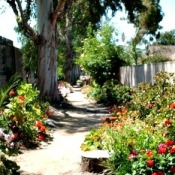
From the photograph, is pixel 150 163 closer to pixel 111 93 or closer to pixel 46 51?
pixel 46 51

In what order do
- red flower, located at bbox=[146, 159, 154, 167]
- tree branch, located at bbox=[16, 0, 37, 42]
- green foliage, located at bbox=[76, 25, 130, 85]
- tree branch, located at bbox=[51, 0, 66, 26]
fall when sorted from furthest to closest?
1. green foliage, located at bbox=[76, 25, 130, 85]
2. tree branch, located at bbox=[51, 0, 66, 26]
3. tree branch, located at bbox=[16, 0, 37, 42]
4. red flower, located at bbox=[146, 159, 154, 167]

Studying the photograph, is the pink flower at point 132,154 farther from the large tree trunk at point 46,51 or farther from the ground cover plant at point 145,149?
the large tree trunk at point 46,51

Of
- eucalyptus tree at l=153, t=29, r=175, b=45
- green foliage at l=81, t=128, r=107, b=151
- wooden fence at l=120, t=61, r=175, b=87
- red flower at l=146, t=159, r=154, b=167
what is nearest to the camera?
red flower at l=146, t=159, r=154, b=167

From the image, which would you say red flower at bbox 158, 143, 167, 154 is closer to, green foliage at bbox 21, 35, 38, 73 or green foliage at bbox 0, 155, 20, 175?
green foliage at bbox 0, 155, 20, 175

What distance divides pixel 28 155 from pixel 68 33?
35.2m

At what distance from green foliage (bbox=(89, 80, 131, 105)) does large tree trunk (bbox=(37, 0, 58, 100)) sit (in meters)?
2.62

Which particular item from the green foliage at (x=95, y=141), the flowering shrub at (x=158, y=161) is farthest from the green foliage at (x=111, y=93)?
the flowering shrub at (x=158, y=161)

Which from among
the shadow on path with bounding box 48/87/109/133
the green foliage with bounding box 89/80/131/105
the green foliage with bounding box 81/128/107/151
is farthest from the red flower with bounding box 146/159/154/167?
the green foliage with bounding box 89/80/131/105

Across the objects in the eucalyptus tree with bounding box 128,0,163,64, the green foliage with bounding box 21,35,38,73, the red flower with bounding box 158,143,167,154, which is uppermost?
the eucalyptus tree with bounding box 128,0,163,64

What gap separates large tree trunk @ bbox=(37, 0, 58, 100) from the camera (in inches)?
681

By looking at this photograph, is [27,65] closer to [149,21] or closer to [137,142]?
[137,142]

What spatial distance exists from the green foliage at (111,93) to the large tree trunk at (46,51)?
103 inches

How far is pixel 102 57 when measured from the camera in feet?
70.0

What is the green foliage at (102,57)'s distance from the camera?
840 inches
